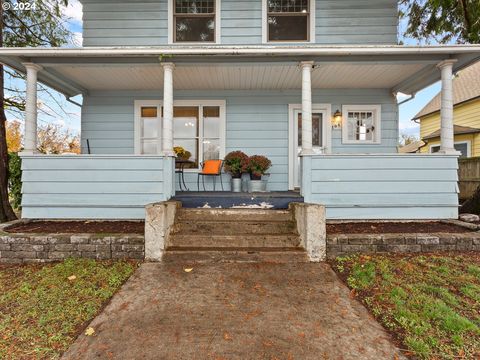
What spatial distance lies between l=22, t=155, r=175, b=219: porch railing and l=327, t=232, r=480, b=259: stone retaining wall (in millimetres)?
2783

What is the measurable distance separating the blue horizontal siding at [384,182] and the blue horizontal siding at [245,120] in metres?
1.72

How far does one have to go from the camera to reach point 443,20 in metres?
6.05

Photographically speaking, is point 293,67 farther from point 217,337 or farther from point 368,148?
point 217,337

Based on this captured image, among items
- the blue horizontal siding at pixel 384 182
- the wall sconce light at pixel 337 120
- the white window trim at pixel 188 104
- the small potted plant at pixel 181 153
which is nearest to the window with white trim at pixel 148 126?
the white window trim at pixel 188 104

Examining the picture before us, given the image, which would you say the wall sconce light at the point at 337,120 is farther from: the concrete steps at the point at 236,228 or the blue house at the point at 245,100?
the concrete steps at the point at 236,228

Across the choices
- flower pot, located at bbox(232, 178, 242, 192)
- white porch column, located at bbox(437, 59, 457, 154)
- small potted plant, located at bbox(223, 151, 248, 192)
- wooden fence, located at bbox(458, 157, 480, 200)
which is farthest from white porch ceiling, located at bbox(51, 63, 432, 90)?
wooden fence, located at bbox(458, 157, 480, 200)

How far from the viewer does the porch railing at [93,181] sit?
4.32 m

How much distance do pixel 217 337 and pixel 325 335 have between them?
825mm

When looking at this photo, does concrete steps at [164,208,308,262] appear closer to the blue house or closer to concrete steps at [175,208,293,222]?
concrete steps at [175,208,293,222]

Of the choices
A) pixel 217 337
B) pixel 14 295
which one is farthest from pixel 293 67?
pixel 14 295

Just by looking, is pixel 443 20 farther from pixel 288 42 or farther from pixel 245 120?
pixel 245 120

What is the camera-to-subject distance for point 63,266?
10.6 ft

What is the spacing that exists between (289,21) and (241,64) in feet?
7.96

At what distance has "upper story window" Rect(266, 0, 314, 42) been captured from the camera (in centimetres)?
588
